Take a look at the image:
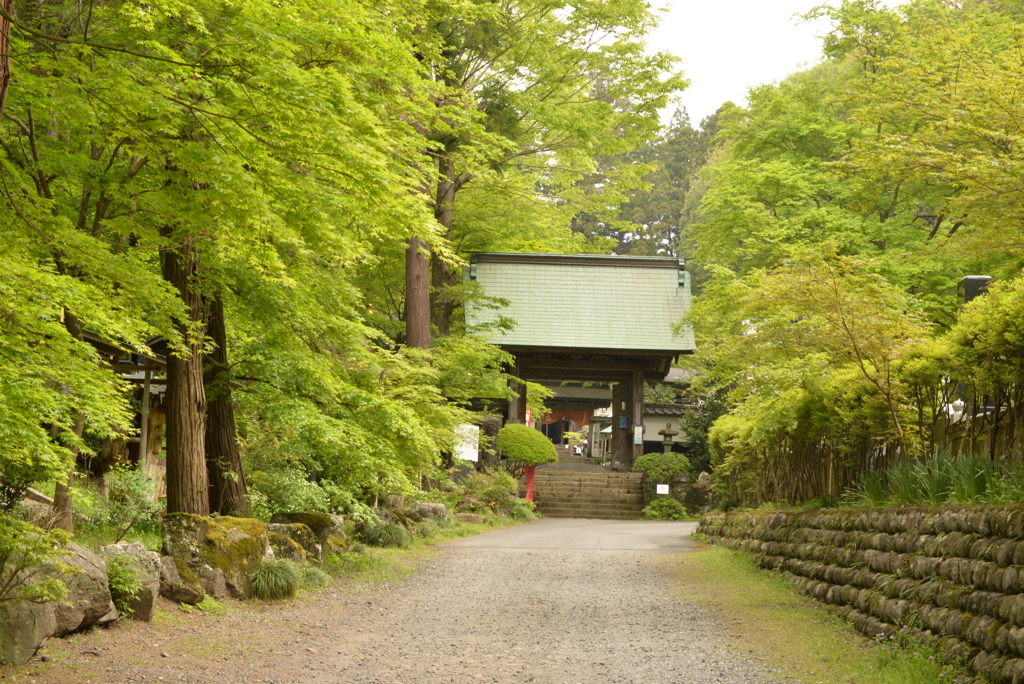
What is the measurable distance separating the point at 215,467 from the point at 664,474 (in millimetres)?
16162

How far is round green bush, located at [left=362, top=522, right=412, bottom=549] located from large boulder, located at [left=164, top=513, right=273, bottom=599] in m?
4.98

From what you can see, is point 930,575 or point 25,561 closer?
point 25,561

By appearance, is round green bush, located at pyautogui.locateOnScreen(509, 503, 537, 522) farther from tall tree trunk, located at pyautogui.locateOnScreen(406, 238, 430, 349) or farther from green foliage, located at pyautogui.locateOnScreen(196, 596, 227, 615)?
green foliage, located at pyautogui.locateOnScreen(196, 596, 227, 615)

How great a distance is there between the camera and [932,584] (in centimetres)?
655

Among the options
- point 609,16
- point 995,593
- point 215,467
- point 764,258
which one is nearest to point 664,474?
point 764,258

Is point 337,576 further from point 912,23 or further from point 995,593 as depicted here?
point 912,23

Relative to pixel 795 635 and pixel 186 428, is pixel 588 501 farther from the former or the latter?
pixel 186 428

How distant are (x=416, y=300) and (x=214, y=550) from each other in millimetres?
9815

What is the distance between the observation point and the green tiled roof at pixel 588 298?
78.9 feet

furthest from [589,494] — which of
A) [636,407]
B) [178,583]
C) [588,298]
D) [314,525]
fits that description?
[178,583]

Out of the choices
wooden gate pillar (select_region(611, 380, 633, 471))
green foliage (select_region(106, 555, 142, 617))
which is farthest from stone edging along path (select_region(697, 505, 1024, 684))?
wooden gate pillar (select_region(611, 380, 633, 471))

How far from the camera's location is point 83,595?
6.07m

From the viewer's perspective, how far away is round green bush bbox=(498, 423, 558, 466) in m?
22.6

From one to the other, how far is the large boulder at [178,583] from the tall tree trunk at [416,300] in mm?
9769
